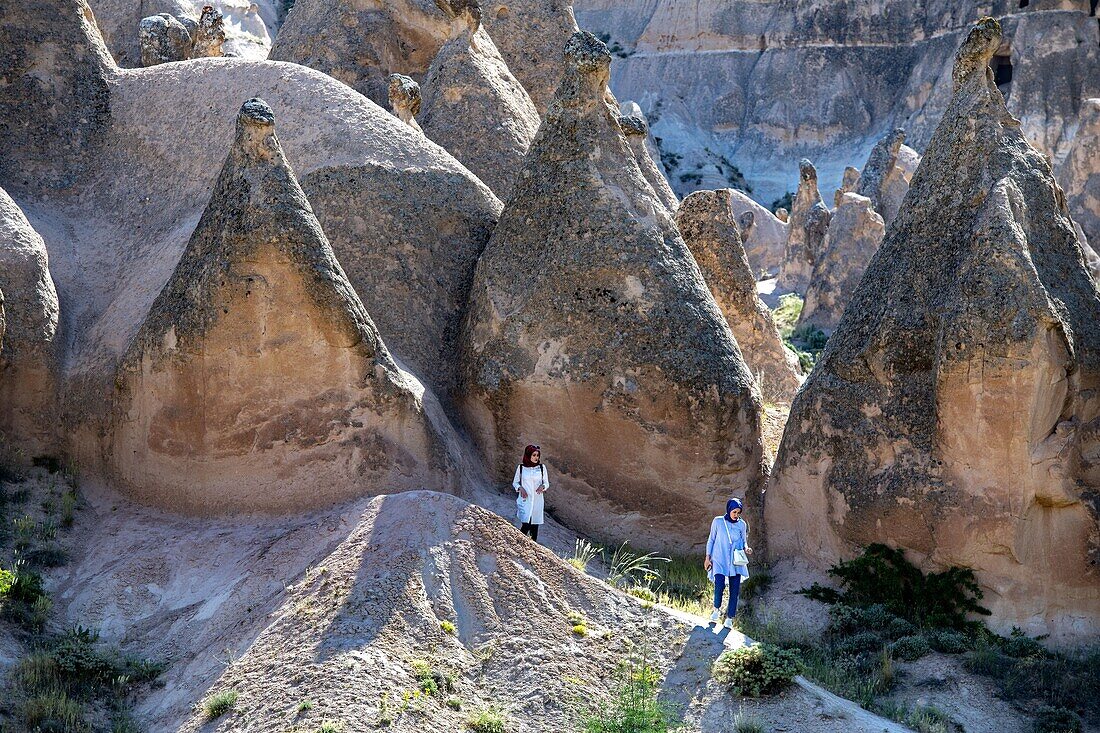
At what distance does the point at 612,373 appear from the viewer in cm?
1199

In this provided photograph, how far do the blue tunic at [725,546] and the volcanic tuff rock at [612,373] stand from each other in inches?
87.6

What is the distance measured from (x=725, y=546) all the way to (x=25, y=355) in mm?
6361

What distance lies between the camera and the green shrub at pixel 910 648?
10.3m

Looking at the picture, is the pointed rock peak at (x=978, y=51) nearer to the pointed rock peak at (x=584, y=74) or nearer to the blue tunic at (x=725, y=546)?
the pointed rock peak at (x=584, y=74)

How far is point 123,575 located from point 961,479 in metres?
6.71

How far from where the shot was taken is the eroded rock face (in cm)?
1073

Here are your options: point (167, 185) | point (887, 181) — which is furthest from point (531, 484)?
point (887, 181)

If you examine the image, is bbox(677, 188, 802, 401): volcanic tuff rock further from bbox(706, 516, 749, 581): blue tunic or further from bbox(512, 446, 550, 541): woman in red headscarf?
bbox(706, 516, 749, 581): blue tunic

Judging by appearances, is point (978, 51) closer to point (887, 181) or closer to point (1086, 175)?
point (1086, 175)

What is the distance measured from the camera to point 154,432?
11.0 m

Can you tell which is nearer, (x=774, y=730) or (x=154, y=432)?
(x=774, y=730)

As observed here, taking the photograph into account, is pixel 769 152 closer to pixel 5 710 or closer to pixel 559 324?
pixel 559 324

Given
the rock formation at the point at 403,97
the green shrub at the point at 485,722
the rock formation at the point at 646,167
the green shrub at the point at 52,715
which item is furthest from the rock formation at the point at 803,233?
the green shrub at the point at 52,715

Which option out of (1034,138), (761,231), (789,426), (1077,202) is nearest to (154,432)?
(789,426)
